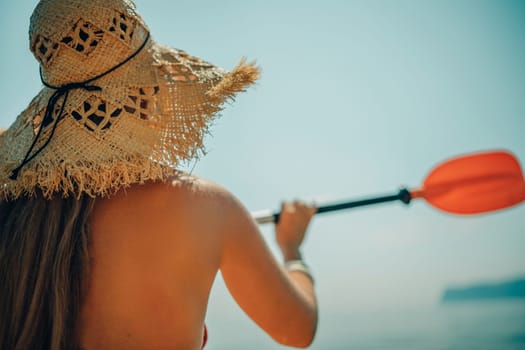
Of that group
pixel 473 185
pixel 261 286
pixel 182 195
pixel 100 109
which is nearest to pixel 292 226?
pixel 261 286

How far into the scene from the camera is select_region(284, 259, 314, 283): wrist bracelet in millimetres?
1488

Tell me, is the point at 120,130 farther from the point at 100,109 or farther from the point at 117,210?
the point at 117,210

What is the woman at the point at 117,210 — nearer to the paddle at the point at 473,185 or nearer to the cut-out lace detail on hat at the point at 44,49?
the cut-out lace detail on hat at the point at 44,49

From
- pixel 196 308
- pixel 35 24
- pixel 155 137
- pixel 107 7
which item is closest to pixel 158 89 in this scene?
pixel 155 137

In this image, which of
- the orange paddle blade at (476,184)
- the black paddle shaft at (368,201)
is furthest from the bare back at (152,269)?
the orange paddle blade at (476,184)

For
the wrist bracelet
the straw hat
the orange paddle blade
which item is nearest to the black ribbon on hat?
the straw hat

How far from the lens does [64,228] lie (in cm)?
105

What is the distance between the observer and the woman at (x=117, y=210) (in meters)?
1.02

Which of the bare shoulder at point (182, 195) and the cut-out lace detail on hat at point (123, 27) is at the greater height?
the cut-out lace detail on hat at point (123, 27)

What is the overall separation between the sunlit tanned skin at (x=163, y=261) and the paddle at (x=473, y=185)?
59.9 inches

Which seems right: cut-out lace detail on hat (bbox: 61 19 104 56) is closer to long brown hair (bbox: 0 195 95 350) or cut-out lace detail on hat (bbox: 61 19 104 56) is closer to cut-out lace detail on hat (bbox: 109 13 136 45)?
cut-out lace detail on hat (bbox: 109 13 136 45)

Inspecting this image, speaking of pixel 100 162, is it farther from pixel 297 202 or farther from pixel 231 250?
pixel 297 202

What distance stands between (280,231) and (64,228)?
0.96m

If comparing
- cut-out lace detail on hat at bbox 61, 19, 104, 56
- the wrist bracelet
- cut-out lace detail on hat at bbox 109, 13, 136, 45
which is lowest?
the wrist bracelet
